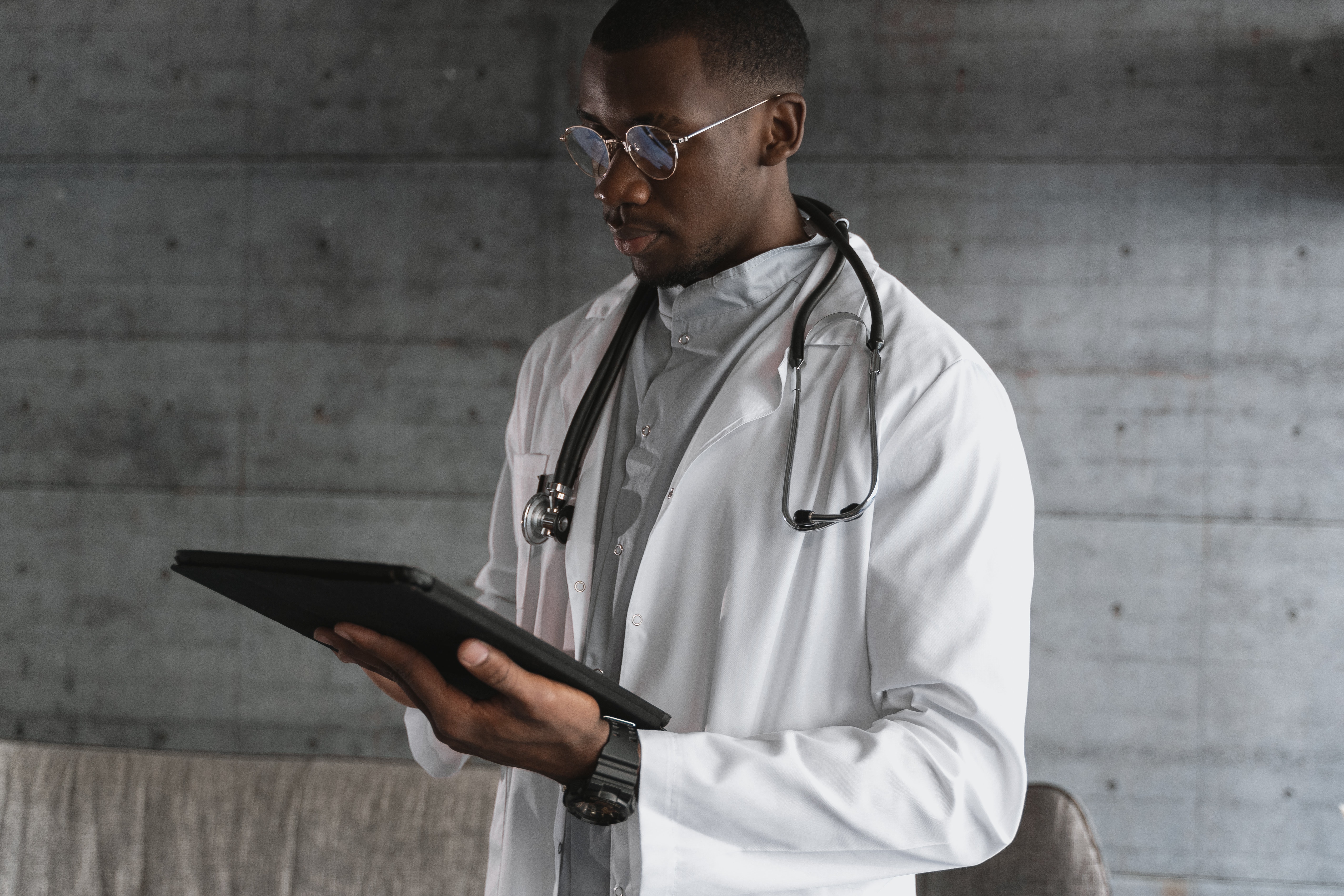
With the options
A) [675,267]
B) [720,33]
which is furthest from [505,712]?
[720,33]

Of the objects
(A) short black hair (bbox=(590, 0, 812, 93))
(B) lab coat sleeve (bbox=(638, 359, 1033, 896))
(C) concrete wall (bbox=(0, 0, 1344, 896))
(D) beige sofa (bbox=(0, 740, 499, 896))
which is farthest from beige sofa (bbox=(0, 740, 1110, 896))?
(A) short black hair (bbox=(590, 0, 812, 93))

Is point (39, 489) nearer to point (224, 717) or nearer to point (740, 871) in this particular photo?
point (224, 717)

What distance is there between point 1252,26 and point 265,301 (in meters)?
3.03

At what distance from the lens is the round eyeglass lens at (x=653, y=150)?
3.72 ft

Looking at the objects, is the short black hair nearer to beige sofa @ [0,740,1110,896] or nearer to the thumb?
the thumb

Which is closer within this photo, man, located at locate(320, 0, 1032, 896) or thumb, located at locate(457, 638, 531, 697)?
thumb, located at locate(457, 638, 531, 697)

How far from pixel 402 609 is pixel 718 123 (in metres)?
0.74

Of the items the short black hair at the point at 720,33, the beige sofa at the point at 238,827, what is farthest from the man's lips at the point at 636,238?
the beige sofa at the point at 238,827

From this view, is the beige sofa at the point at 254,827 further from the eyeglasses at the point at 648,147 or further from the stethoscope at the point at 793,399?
the eyeglasses at the point at 648,147

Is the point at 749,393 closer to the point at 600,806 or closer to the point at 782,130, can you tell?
the point at 782,130

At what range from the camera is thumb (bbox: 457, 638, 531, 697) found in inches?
28.5

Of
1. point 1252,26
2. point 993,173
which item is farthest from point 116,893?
point 1252,26

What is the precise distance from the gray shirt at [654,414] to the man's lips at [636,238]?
0.11 metres

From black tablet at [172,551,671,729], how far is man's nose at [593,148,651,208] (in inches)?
22.9
